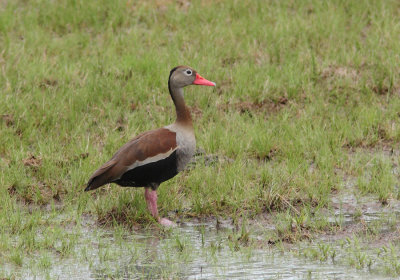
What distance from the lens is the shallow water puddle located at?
613cm

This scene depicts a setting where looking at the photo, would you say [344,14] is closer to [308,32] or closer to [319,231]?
[308,32]

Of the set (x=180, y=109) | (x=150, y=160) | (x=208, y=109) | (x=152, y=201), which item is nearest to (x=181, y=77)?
(x=180, y=109)

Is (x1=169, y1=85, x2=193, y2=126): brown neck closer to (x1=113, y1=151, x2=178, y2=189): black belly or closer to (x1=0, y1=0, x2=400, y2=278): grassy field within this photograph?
(x1=113, y1=151, x2=178, y2=189): black belly

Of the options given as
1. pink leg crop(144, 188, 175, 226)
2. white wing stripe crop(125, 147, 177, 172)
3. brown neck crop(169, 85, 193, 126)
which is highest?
brown neck crop(169, 85, 193, 126)

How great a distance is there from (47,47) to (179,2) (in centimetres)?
260

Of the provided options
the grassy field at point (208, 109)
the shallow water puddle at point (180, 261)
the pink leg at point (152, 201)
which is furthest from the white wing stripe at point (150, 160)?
the shallow water puddle at point (180, 261)

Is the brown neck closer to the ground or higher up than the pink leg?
higher up

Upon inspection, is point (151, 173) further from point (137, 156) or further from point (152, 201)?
point (152, 201)

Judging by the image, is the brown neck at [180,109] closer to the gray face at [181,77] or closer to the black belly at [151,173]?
the gray face at [181,77]

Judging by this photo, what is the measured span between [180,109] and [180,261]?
2.20 metres

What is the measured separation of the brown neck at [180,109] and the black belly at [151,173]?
48 cm

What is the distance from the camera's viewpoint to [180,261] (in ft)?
21.3

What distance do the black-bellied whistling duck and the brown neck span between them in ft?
0.35

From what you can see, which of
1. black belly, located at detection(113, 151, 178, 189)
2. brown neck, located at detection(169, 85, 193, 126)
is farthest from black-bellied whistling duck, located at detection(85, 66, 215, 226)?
brown neck, located at detection(169, 85, 193, 126)
